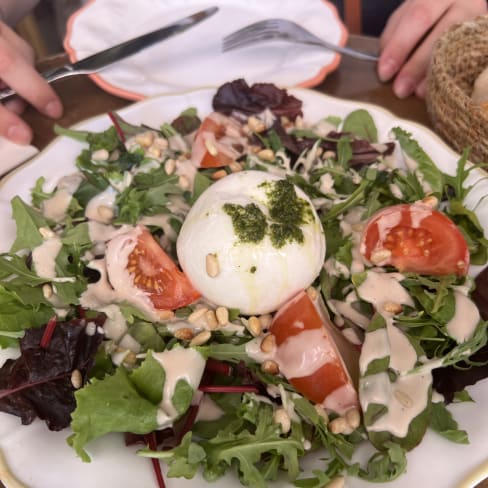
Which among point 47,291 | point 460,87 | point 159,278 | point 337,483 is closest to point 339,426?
point 337,483

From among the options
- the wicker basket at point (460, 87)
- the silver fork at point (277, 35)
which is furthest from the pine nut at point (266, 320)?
the silver fork at point (277, 35)

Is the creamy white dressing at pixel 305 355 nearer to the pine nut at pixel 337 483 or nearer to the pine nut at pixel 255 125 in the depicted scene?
the pine nut at pixel 337 483

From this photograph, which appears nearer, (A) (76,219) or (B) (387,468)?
(B) (387,468)

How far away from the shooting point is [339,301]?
5.48 feet

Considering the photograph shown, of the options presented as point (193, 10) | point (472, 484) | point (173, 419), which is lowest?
point (472, 484)

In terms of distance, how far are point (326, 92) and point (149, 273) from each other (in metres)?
1.55

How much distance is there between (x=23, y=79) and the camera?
2441mm

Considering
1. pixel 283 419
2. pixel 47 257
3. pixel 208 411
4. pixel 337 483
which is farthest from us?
pixel 47 257

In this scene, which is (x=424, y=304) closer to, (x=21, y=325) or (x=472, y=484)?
(x=472, y=484)

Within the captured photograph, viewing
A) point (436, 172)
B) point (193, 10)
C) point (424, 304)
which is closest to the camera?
point (424, 304)

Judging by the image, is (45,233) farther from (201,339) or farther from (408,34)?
(408,34)

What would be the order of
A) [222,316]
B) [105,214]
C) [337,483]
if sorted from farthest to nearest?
[105,214] → [222,316] → [337,483]

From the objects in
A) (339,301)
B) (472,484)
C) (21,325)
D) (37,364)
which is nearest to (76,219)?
(21,325)

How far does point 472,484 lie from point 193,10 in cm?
285
